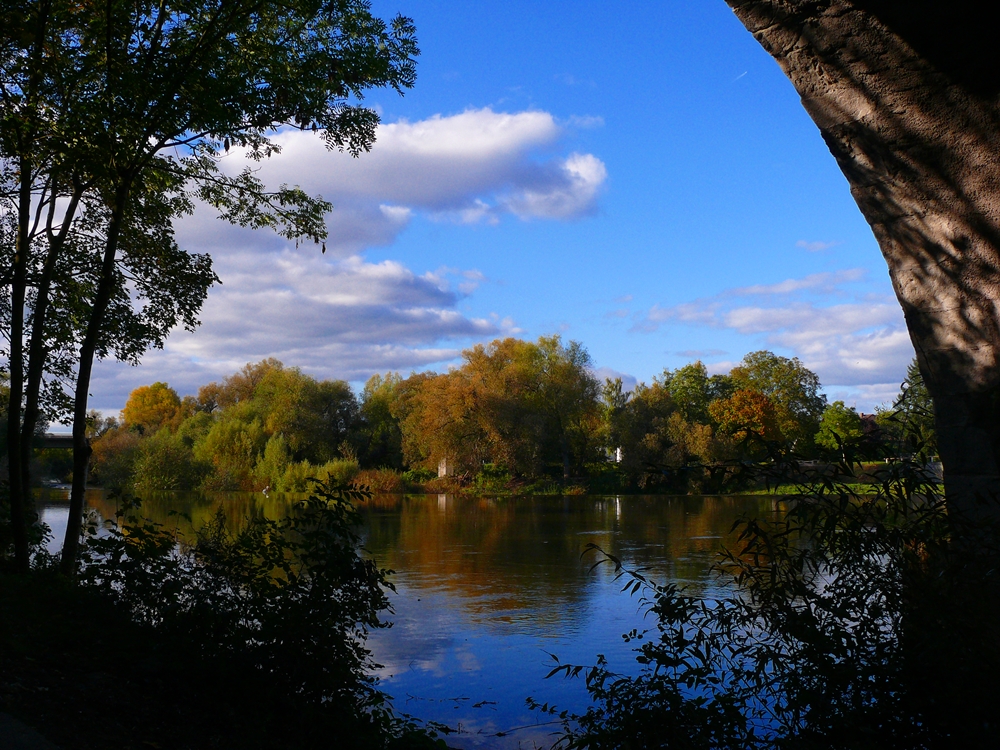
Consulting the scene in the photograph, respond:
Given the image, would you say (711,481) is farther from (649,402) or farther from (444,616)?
(649,402)

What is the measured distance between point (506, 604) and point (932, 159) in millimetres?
8414

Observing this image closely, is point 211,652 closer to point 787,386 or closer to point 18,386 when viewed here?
point 18,386

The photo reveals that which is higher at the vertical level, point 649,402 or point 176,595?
point 649,402

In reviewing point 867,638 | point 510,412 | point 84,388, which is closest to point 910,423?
point 867,638

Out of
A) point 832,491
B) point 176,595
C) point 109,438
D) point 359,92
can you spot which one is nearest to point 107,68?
point 359,92

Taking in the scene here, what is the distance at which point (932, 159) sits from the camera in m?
4.07

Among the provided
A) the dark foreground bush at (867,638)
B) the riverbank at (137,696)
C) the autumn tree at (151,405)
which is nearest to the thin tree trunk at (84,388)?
the riverbank at (137,696)

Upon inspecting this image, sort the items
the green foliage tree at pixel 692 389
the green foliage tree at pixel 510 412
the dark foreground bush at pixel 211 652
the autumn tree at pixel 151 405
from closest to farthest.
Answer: the dark foreground bush at pixel 211 652 → the green foliage tree at pixel 510 412 → the green foliage tree at pixel 692 389 → the autumn tree at pixel 151 405

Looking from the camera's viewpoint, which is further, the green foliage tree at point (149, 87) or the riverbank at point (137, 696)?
the green foliage tree at point (149, 87)

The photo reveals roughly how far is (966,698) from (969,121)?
2.62 meters

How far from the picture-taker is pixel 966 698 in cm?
299

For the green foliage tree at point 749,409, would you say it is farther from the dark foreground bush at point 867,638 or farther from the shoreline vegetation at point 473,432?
the dark foreground bush at point 867,638

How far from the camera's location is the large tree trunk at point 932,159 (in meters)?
3.84

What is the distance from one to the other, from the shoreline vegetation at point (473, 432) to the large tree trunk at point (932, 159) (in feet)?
107
